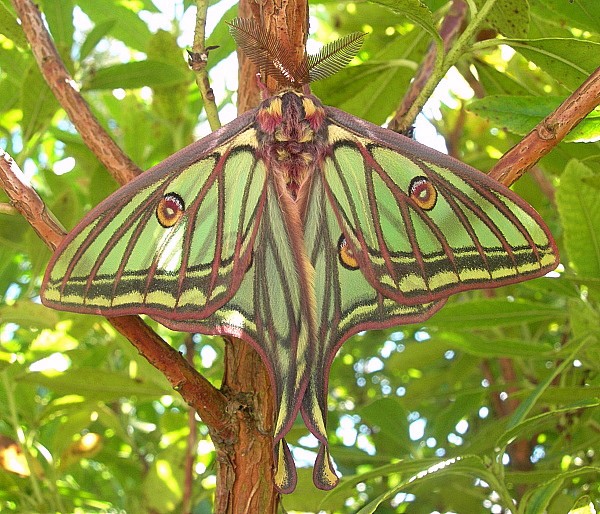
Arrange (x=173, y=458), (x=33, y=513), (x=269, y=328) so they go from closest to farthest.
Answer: (x=269, y=328), (x=33, y=513), (x=173, y=458)

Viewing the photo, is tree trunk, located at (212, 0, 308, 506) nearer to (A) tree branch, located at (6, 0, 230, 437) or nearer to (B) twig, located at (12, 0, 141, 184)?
(A) tree branch, located at (6, 0, 230, 437)

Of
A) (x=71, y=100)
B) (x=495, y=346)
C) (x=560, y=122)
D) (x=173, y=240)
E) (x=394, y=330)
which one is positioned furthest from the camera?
(x=394, y=330)

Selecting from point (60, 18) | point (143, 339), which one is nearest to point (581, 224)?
point (143, 339)

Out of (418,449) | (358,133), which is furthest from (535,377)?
(358,133)

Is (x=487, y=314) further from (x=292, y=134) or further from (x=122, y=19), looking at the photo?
(x=122, y=19)

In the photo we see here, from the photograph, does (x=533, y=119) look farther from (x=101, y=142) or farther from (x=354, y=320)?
(x=101, y=142)
